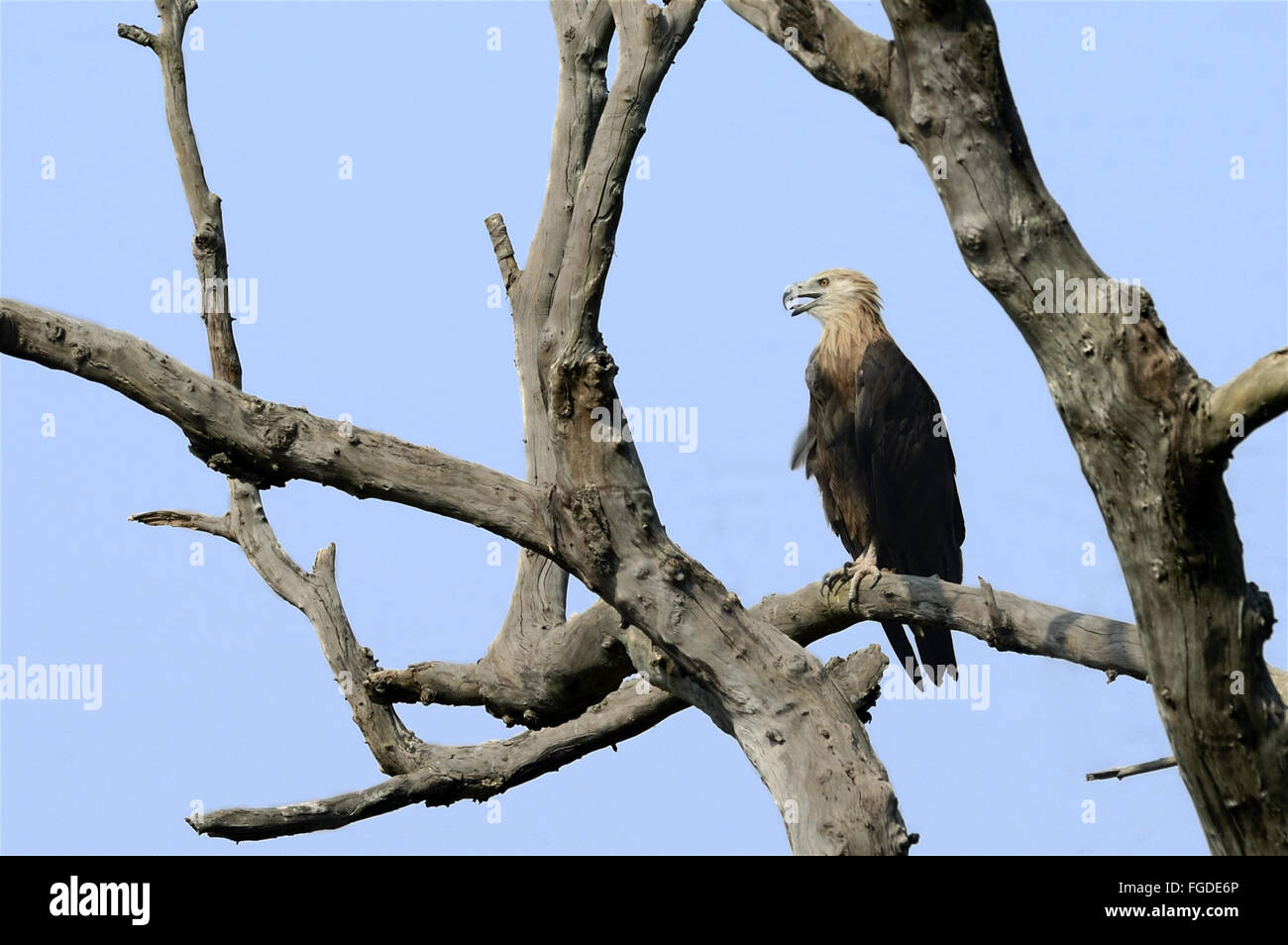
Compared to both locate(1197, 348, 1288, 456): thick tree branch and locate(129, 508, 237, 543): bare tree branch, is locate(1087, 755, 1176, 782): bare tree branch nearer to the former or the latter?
locate(1197, 348, 1288, 456): thick tree branch

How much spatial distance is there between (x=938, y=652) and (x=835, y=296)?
2249 mm

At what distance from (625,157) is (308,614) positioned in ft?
11.9

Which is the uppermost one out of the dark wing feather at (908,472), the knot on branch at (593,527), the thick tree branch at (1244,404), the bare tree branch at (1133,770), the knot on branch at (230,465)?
the dark wing feather at (908,472)

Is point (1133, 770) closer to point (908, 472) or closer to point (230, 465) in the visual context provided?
point (908, 472)

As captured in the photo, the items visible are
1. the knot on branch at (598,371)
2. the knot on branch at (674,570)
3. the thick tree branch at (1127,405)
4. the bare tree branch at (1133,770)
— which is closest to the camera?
the thick tree branch at (1127,405)

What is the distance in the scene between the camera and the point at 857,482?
25.9 ft

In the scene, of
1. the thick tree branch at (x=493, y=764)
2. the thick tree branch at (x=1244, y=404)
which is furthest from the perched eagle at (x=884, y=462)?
the thick tree branch at (x=1244, y=404)

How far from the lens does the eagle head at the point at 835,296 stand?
27.4 feet

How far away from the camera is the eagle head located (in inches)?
328

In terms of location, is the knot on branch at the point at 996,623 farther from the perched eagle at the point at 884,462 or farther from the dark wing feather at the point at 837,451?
the dark wing feather at the point at 837,451

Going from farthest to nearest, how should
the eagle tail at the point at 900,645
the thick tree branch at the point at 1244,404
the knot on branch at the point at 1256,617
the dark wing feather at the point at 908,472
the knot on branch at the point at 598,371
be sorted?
the dark wing feather at the point at 908,472 → the eagle tail at the point at 900,645 → the knot on branch at the point at 598,371 → the knot on branch at the point at 1256,617 → the thick tree branch at the point at 1244,404

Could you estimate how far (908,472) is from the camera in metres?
7.91
